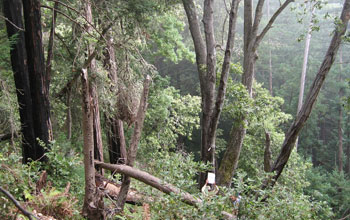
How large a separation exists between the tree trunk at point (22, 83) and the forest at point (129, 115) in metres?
0.02

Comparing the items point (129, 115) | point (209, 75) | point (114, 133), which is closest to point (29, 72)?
point (129, 115)

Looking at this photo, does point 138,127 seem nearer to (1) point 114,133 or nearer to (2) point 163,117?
(1) point 114,133

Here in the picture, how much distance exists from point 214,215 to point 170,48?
35.2 ft

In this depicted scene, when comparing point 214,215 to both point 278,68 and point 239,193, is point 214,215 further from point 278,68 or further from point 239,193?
point 278,68

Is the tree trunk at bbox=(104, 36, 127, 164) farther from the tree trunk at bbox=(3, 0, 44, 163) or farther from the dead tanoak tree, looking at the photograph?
the tree trunk at bbox=(3, 0, 44, 163)

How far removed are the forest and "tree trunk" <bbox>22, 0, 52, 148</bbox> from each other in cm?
2

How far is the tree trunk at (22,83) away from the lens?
204 inches

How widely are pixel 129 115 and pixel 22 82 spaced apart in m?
2.91

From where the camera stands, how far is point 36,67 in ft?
17.1

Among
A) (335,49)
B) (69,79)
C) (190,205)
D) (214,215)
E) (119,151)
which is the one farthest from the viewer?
(119,151)

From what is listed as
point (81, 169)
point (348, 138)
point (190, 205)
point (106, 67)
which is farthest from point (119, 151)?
point (348, 138)

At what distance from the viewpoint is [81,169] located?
7.92 m

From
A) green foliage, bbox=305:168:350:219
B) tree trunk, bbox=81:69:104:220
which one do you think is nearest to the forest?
tree trunk, bbox=81:69:104:220

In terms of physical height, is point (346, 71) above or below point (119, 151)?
above
